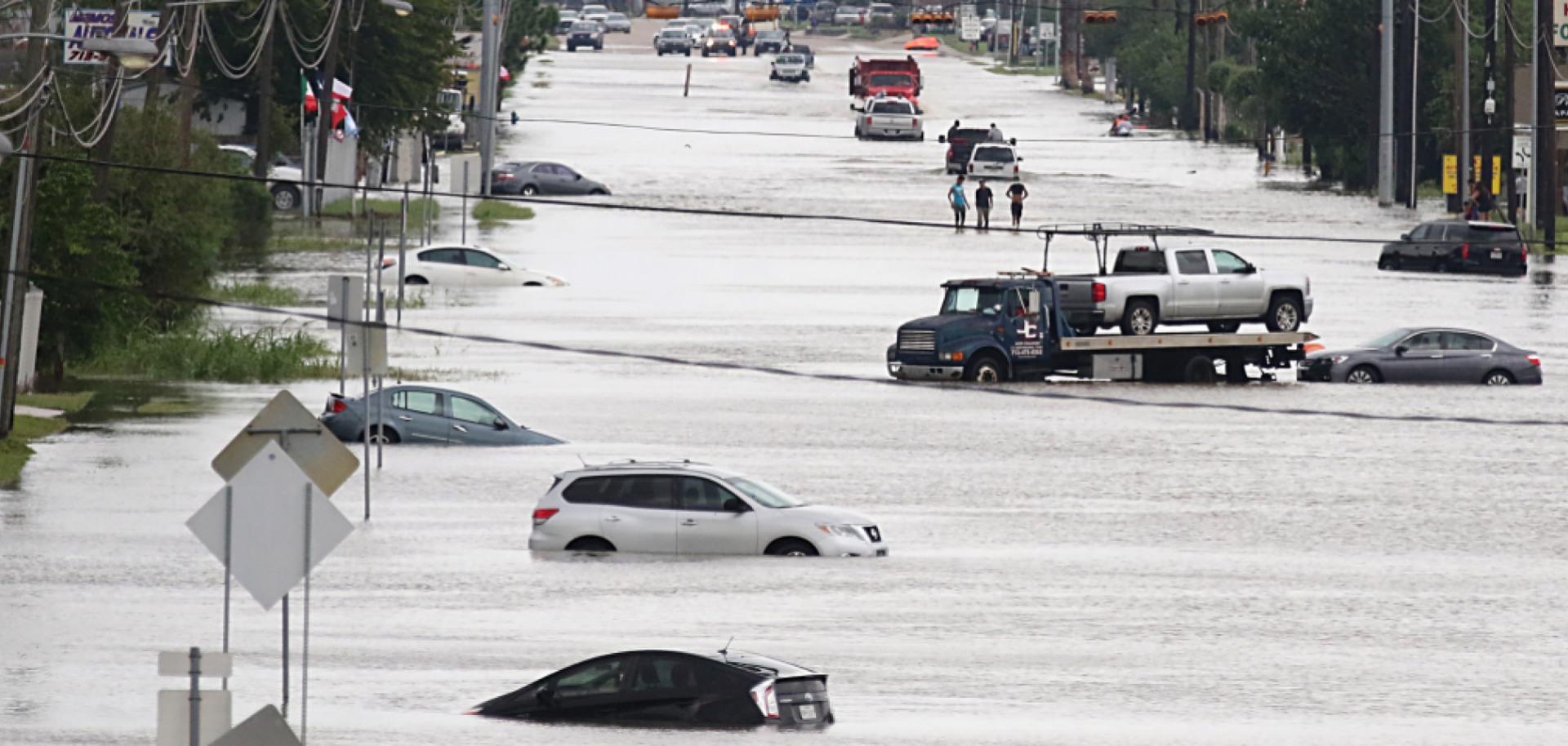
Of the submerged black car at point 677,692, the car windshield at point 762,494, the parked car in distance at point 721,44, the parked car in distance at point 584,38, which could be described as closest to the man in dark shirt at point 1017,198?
the car windshield at point 762,494

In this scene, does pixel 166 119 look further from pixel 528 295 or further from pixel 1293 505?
pixel 1293 505

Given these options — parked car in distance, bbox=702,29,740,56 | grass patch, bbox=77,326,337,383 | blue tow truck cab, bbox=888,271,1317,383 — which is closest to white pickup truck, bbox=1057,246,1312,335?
blue tow truck cab, bbox=888,271,1317,383

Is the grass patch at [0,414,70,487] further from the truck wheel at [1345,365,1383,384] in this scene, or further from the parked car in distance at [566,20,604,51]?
the parked car in distance at [566,20,604,51]

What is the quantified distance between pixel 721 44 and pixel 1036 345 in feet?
352

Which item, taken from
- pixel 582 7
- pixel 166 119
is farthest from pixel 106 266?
pixel 582 7

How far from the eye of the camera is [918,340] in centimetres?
4250

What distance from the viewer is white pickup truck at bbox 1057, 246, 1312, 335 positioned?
42031mm

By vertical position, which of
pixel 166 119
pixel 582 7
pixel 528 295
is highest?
pixel 582 7

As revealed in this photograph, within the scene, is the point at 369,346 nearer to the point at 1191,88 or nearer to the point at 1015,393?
the point at 1015,393

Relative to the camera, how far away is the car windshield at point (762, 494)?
1069 inches

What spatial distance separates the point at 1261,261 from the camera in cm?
5841

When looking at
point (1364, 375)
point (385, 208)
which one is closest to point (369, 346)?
point (1364, 375)

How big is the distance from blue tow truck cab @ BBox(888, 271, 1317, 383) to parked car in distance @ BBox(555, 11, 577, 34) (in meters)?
112

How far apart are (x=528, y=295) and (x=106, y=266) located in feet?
45.5
